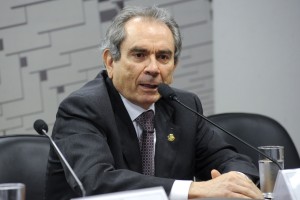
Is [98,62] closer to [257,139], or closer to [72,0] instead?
[72,0]

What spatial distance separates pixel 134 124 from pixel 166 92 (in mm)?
285

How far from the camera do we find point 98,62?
3969 millimetres

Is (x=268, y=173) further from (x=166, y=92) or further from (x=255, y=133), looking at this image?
(x=255, y=133)

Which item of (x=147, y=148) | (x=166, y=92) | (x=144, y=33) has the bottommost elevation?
(x=147, y=148)

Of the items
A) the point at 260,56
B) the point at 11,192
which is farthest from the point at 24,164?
the point at 260,56

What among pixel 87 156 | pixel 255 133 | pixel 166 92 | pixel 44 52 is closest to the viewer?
pixel 87 156

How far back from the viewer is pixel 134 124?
264 cm

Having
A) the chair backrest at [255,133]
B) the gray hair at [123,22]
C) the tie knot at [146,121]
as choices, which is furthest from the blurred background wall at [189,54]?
the tie knot at [146,121]

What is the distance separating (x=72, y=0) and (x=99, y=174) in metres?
1.91

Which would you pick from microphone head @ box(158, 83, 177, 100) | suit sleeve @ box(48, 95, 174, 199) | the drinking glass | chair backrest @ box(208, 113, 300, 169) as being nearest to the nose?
microphone head @ box(158, 83, 177, 100)

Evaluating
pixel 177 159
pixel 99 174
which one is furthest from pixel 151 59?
pixel 99 174

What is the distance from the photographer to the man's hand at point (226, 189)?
2098 millimetres

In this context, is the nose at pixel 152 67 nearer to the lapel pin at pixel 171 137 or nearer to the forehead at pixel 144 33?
the forehead at pixel 144 33

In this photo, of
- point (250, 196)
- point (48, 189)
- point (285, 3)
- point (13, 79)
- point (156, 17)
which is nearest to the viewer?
point (250, 196)
